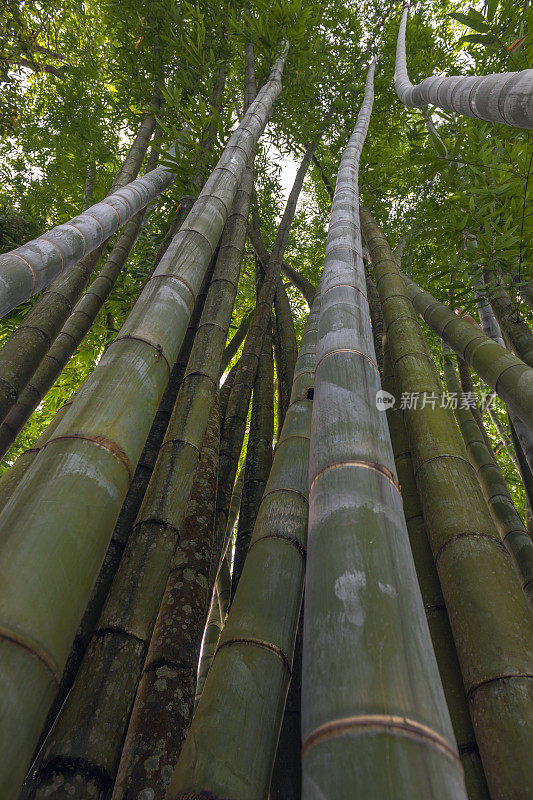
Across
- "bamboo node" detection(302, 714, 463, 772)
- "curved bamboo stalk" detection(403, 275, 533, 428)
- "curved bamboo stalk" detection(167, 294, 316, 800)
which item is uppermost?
"curved bamboo stalk" detection(403, 275, 533, 428)

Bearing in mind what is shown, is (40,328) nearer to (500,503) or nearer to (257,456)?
(257,456)

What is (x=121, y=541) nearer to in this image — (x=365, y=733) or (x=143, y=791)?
(x=143, y=791)

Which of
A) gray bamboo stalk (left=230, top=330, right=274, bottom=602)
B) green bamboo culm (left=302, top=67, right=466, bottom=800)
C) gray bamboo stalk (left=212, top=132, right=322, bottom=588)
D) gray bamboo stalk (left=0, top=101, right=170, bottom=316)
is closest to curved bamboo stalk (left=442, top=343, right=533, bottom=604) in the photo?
gray bamboo stalk (left=230, top=330, right=274, bottom=602)

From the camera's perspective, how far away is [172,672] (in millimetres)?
1396

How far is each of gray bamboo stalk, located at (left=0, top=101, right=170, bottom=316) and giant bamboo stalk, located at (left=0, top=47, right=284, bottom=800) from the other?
1.85 feet

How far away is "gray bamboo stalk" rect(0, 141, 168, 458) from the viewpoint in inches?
104

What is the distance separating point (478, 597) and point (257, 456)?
1733 millimetres

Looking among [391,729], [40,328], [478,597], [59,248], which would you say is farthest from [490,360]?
[40,328]

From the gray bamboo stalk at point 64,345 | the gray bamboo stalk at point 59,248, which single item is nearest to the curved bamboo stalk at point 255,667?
the gray bamboo stalk at point 59,248

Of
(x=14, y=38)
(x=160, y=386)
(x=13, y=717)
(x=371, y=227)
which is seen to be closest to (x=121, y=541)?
(x=160, y=386)

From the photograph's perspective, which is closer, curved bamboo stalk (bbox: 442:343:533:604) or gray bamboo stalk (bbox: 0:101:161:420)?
gray bamboo stalk (bbox: 0:101:161:420)

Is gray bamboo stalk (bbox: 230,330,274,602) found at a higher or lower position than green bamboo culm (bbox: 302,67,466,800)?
higher

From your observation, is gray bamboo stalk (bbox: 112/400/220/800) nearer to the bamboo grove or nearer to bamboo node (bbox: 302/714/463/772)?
the bamboo grove

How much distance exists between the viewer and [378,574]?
0.82 meters
